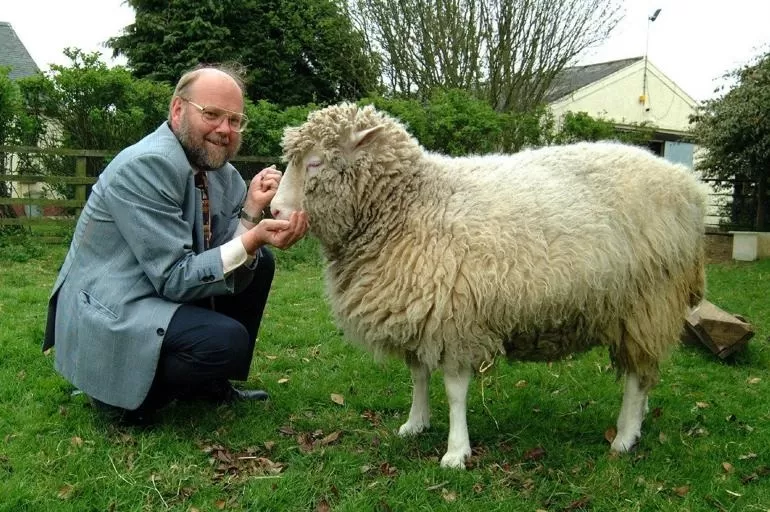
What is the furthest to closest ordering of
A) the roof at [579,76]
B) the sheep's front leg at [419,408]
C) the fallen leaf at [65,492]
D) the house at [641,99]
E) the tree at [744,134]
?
the house at [641,99] < the roof at [579,76] < the tree at [744,134] < the sheep's front leg at [419,408] < the fallen leaf at [65,492]

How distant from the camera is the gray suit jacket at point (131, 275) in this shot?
3.06 metres

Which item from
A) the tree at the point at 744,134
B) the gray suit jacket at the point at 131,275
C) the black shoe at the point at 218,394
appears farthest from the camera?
the tree at the point at 744,134

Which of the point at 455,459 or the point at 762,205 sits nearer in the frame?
the point at 455,459

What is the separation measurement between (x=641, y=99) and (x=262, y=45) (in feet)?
34.7

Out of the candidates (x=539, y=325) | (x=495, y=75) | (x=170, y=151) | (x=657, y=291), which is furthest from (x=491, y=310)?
(x=495, y=75)

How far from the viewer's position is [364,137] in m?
3.11

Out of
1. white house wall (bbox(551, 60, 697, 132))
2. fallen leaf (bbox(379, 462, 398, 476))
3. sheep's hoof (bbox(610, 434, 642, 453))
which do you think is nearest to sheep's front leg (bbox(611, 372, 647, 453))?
sheep's hoof (bbox(610, 434, 642, 453))

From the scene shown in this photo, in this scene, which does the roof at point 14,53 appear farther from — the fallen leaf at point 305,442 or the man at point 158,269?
Result: the fallen leaf at point 305,442

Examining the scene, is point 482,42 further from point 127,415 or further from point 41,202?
point 127,415

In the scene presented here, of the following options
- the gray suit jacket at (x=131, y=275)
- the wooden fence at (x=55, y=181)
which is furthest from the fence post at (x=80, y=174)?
the gray suit jacket at (x=131, y=275)

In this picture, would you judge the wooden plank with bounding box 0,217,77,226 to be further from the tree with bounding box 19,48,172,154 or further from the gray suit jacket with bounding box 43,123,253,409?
the gray suit jacket with bounding box 43,123,253,409

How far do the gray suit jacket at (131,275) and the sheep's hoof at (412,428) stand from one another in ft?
3.60

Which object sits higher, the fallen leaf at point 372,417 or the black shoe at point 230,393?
the black shoe at point 230,393

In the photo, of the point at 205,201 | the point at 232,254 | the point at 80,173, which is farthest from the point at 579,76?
the point at 232,254
